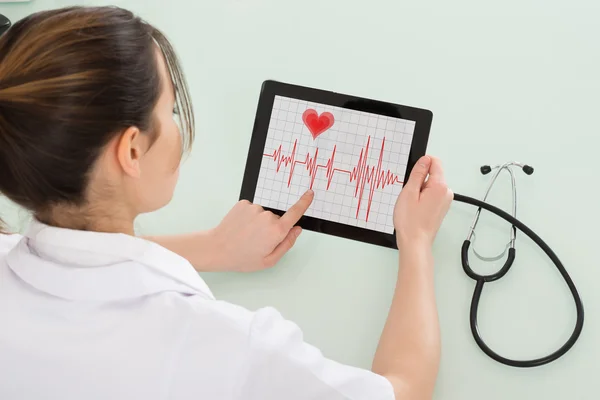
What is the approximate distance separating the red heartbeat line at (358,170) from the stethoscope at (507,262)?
13 cm

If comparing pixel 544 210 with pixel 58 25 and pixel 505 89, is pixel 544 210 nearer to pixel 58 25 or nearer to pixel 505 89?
pixel 505 89

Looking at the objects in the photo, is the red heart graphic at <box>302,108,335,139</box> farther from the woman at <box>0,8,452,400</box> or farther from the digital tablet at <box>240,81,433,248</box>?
the woman at <box>0,8,452,400</box>

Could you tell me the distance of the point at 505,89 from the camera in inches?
43.3

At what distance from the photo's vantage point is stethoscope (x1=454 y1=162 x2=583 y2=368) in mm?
928

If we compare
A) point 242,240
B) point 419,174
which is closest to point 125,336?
point 242,240

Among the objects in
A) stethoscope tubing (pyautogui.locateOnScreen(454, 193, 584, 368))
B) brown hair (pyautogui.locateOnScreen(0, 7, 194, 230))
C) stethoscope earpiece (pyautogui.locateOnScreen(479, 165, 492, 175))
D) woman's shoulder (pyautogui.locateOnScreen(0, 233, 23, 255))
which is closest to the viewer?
brown hair (pyautogui.locateOnScreen(0, 7, 194, 230))

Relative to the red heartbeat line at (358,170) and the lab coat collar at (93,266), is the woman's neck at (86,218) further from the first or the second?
the red heartbeat line at (358,170)

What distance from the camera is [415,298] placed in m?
0.91

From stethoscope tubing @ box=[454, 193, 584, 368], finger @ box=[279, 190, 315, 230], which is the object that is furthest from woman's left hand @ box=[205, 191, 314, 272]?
stethoscope tubing @ box=[454, 193, 584, 368]

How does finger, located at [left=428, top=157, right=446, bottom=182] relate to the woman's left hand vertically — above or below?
above

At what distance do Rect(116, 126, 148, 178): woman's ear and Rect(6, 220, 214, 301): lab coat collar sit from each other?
7cm

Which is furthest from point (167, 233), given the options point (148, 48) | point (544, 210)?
point (544, 210)

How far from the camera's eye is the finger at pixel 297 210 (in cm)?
99

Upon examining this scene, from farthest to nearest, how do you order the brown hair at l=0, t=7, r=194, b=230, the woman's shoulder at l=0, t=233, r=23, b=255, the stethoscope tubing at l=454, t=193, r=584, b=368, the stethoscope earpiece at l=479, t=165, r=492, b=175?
the stethoscope earpiece at l=479, t=165, r=492, b=175
the stethoscope tubing at l=454, t=193, r=584, b=368
the woman's shoulder at l=0, t=233, r=23, b=255
the brown hair at l=0, t=7, r=194, b=230
